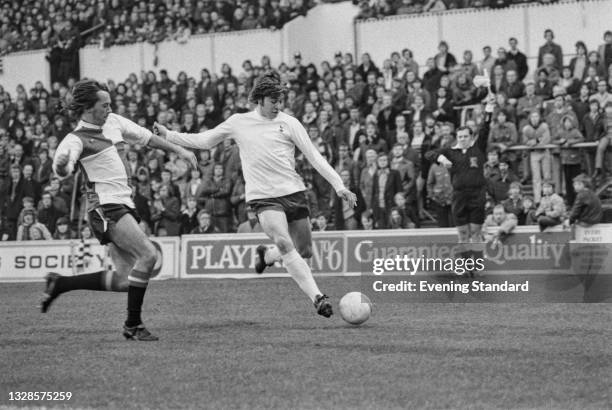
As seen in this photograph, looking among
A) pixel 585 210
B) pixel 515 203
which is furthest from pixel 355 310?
pixel 515 203

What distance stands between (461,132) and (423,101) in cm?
563

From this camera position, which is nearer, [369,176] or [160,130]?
[160,130]

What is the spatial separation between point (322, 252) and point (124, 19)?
49.9 feet

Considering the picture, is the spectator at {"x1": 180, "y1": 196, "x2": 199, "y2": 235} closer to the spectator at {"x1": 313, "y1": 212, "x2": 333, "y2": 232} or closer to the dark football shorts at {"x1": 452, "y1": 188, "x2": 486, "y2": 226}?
the spectator at {"x1": 313, "y1": 212, "x2": 333, "y2": 232}

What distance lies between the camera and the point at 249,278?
841 inches

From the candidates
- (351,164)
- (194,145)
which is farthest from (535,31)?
(194,145)

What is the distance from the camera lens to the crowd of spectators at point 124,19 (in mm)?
31453

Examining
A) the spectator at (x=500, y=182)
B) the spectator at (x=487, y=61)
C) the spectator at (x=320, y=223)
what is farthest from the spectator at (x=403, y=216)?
the spectator at (x=487, y=61)

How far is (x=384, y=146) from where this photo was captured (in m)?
22.6

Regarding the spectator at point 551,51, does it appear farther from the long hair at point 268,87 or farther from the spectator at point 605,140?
the long hair at point 268,87

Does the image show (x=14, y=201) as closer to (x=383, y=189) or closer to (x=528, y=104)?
(x=383, y=189)

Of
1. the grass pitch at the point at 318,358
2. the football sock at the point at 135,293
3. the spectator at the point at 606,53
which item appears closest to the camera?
the grass pitch at the point at 318,358

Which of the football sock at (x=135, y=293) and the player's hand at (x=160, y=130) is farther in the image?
the player's hand at (x=160, y=130)

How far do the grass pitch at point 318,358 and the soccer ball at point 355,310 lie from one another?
0.17 m
